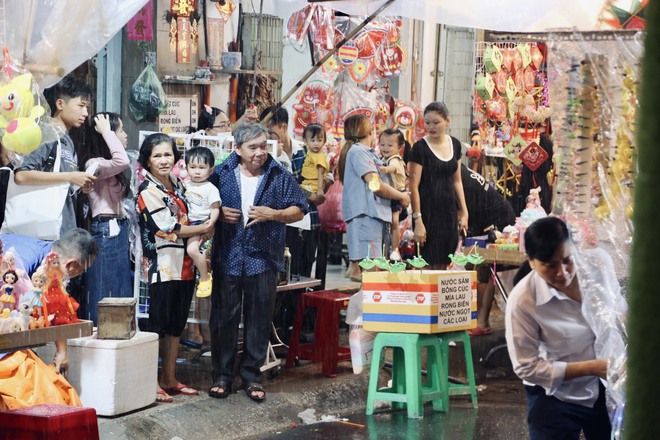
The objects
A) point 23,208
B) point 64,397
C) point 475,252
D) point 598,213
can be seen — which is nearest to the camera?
point 598,213

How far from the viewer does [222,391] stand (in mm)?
7270

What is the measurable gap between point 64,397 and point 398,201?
438 cm

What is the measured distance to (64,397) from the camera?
5734 mm

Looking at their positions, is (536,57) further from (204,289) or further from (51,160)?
(51,160)

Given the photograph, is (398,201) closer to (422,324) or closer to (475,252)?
(475,252)

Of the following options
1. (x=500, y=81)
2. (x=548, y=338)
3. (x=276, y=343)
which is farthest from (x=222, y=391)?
(x=500, y=81)

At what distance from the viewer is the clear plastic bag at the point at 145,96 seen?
9344 millimetres

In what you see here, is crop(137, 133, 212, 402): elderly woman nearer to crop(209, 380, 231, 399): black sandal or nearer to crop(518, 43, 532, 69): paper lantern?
crop(209, 380, 231, 399): black sandal

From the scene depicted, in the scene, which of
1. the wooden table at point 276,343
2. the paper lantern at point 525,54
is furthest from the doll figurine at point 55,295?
the paper lantern at point 525,54

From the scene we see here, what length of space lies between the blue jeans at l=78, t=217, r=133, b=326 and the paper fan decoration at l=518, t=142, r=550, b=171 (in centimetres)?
556

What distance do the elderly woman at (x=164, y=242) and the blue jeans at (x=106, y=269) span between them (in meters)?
0.27

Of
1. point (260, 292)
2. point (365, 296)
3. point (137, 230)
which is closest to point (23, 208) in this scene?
A: point (137, 230)

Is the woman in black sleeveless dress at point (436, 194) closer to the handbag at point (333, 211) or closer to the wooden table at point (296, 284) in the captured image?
the handbag at point (333, 211)

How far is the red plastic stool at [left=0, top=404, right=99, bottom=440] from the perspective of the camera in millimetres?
4816
